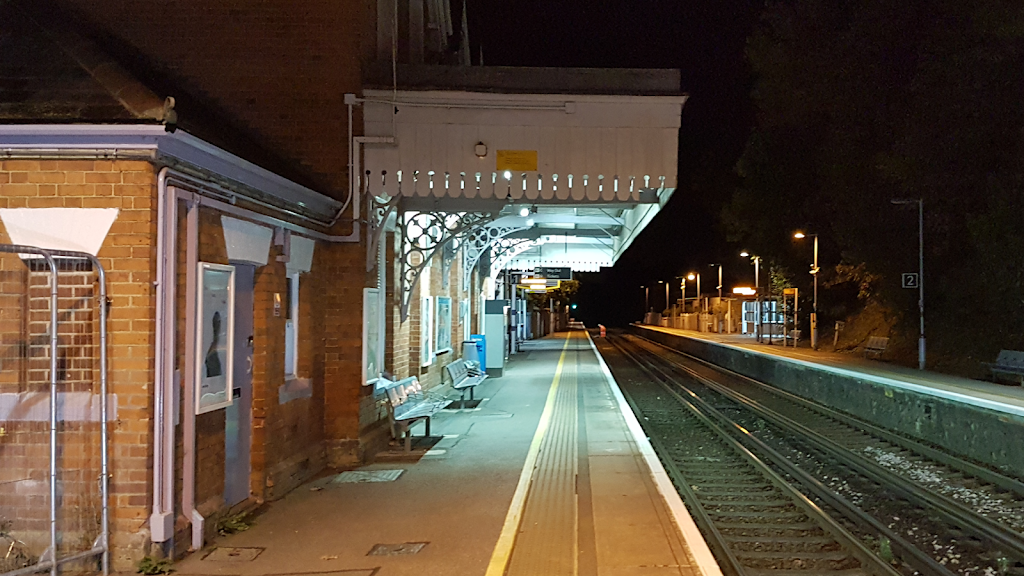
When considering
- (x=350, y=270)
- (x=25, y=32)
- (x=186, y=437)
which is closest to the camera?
(x=186, y=437)

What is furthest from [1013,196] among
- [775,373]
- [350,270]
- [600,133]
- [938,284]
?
[350,270]

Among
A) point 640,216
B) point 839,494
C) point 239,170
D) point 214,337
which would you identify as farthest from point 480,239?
point 214,337

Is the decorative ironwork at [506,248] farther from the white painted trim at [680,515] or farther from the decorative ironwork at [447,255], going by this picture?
the white painted trim at [680,515]

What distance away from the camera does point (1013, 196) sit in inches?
834

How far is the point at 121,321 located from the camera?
5.87m

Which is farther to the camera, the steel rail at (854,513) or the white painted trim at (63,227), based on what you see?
the steel rail at (854,513)

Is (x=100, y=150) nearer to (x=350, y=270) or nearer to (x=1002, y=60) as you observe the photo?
(x=350, y=270)

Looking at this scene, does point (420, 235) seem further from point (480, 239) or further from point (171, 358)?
point (171, 358)

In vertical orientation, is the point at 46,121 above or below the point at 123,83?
below

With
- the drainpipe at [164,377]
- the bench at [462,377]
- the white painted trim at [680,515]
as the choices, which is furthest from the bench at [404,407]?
the drainpipe at [164,377]

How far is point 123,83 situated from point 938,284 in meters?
26.7

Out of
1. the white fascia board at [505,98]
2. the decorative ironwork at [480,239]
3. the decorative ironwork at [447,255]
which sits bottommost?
the decorative ironwork at [447,255]

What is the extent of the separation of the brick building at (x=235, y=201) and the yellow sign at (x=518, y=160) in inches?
1.5

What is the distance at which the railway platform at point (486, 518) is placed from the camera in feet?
19.6
